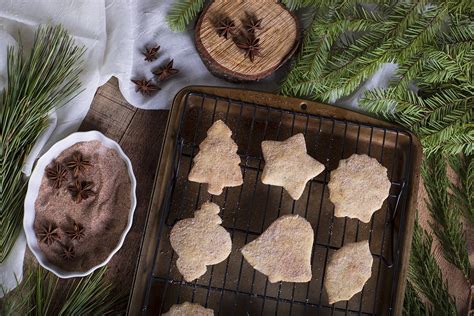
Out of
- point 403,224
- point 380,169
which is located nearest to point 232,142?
point 380,169

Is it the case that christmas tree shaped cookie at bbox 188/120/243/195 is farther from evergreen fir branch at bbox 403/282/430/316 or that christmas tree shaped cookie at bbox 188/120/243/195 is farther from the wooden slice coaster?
evergreen fir branch at bbox 403/282/430/316

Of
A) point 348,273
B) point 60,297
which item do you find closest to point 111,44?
point 60,297

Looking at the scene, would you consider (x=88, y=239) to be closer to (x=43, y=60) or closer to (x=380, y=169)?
(x=43, y=60)

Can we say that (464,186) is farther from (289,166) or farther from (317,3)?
(317,3)

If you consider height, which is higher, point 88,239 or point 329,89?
point 329,89

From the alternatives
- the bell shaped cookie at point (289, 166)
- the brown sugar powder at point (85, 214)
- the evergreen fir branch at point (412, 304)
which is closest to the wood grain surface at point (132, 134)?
the brown sugar powder at point (85, 214)

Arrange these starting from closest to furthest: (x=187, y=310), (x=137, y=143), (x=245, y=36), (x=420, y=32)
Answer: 1. (x=420, y=32)
2. (x=187, y=310)
3. (x=245, y=36)
4. (x=137, y=143)
